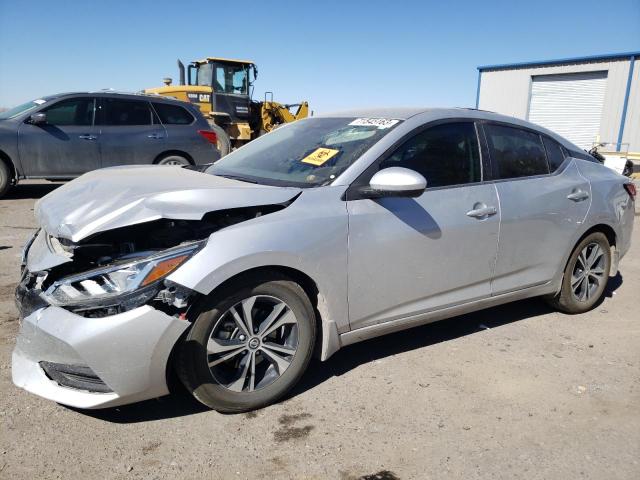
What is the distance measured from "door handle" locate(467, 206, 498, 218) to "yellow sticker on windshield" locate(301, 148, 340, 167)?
37.8 inches

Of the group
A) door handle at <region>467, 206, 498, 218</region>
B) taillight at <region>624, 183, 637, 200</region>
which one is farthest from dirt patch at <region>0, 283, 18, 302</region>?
taillight at <region>624, 183, 637, 200</region>

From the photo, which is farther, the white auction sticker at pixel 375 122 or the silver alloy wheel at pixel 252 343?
the white auction sticker at pixel 375 122

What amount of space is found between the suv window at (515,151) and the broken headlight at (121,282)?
7.47 feet

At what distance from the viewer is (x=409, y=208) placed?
3.18 m

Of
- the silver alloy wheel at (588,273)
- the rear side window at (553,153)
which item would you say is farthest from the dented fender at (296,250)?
the silver alloy wheel at (588,273)

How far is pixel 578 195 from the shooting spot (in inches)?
162

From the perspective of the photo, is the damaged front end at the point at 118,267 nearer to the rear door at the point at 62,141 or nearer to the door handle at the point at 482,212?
the door handle at the point at 482,212

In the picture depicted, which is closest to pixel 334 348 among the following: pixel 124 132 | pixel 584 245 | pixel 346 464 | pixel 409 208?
pixel 346 464

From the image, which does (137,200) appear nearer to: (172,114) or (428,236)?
(428,236)

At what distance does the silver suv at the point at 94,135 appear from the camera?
334 inches

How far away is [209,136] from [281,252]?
7.41 m

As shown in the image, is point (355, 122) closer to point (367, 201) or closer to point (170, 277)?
point (367, 201)

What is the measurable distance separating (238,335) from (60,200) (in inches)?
51.6

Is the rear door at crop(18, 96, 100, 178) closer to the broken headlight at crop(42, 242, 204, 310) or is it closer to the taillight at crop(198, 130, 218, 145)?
the taillight at crop(198, 130, 218, 145)
